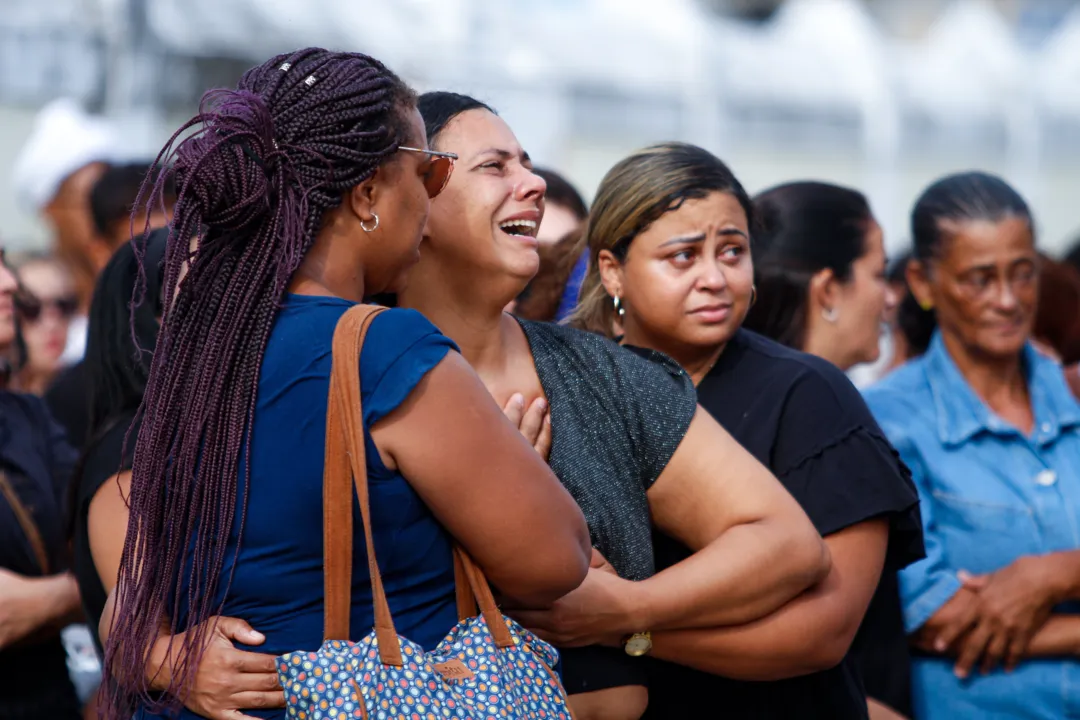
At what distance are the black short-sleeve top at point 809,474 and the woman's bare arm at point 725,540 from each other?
0.75 feet

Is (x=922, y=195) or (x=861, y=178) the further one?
(x=861, y=178)

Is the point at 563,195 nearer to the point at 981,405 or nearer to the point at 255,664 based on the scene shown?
the point at 981,405

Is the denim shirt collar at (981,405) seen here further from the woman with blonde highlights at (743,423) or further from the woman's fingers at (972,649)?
the woman with blonde highlights at (743,423)

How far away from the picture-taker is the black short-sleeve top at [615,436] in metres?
2.47

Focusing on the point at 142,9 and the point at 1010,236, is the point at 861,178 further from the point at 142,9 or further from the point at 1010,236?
the point at 1010,236

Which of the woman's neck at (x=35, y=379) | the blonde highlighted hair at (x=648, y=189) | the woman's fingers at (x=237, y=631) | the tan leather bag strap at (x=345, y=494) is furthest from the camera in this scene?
the woman's neck at (x=35, y=379)

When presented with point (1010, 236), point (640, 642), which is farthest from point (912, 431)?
point (640, 642)

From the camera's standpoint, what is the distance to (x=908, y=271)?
417cm

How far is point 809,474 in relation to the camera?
2770 mm

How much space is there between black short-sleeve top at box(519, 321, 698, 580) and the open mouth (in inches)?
10.0

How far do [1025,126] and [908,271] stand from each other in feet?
42.7

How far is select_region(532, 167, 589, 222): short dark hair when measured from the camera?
4254 millimetres

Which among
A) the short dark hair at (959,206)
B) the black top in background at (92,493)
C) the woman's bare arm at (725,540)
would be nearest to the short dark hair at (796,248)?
the short dark hair at (959,206)

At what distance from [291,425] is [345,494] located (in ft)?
0.47
